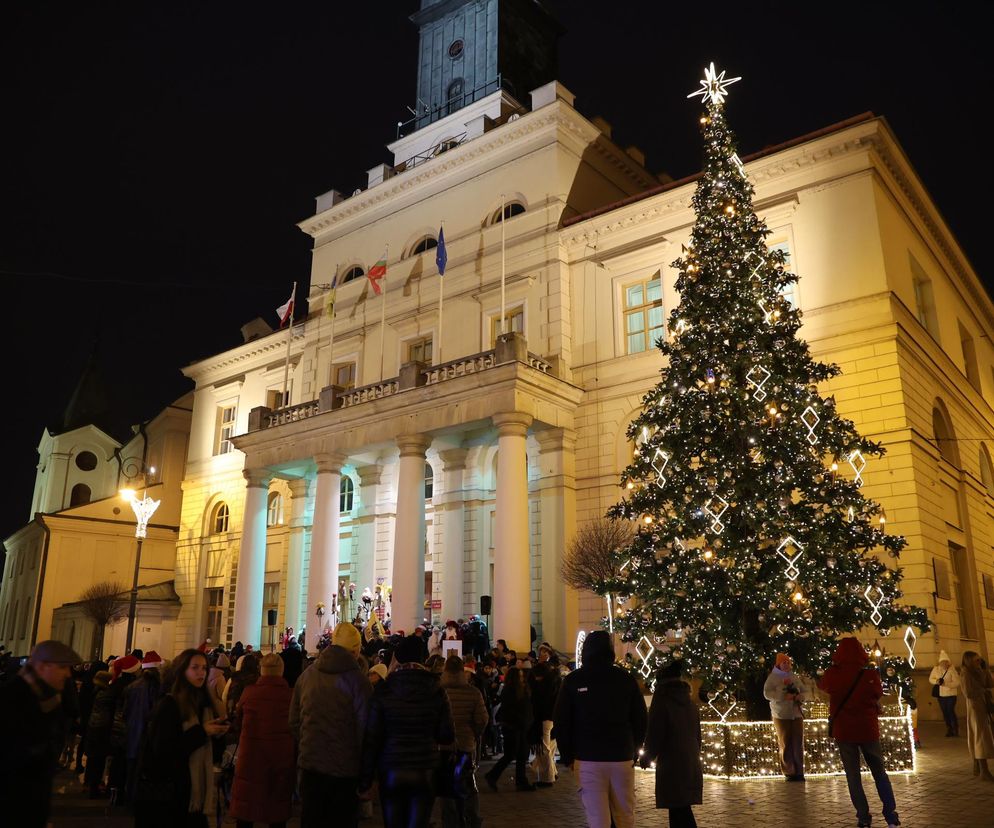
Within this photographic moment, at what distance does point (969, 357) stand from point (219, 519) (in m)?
31.6

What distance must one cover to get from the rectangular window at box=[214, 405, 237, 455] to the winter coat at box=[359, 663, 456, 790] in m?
35.0

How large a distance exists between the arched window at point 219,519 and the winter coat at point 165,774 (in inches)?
1317

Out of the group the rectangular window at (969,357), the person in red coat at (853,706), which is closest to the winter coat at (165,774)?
the person in red coat at (853,706)

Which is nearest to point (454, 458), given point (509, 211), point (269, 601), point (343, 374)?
point (343, 374)

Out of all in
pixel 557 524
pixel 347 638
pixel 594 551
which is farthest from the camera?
pixel 557 524

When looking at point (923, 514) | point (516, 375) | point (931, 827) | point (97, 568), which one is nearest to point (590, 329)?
point (516, 375)

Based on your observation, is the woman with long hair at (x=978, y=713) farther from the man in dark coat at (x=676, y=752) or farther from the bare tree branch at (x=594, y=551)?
the bare tree branch at (x=594, y=551)

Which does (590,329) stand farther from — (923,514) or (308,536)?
(308,536)

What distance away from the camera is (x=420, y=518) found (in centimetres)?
2456

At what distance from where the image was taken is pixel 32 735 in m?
4.49

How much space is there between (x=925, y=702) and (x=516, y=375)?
1283cm

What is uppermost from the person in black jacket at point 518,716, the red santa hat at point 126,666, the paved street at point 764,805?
the red santa hat at point 126,666

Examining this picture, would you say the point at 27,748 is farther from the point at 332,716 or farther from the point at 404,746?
the point at 404,746

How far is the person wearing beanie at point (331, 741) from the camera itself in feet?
19.7
